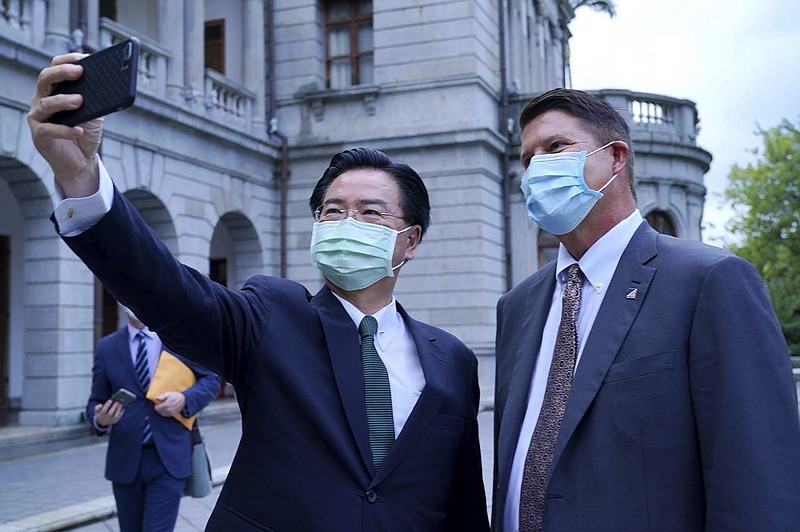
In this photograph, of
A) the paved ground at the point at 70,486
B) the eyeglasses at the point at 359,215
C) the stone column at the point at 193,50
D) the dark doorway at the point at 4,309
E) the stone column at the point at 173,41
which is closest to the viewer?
the eyeglasses at the point at 359,215

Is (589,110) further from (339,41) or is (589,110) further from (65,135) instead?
(339,41)

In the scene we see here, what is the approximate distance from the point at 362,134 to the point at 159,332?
16.1 metres

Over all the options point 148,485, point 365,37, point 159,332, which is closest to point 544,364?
point 159,332

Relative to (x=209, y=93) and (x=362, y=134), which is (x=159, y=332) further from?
(x=362, y=134)

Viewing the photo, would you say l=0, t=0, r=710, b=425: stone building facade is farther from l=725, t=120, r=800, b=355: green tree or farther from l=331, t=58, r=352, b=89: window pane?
l=725, t=120, r=800, b=355: green tree

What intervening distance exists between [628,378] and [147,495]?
3.77m

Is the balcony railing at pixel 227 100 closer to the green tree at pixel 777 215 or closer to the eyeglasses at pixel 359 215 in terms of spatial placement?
the eyeglasses at pixel 359 215

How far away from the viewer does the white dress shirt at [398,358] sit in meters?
2.51

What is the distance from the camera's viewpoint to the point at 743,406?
1.96m

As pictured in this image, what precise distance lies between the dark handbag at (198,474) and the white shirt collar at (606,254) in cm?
358

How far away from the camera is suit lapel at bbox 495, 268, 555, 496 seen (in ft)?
8.00

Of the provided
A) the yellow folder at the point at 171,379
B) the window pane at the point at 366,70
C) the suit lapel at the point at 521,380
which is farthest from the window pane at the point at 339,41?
the suit lapel at the point at 521,380

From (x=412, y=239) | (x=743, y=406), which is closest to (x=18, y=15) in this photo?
(x=412, y=239)

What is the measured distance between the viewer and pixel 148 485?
A: 16.5 ft
